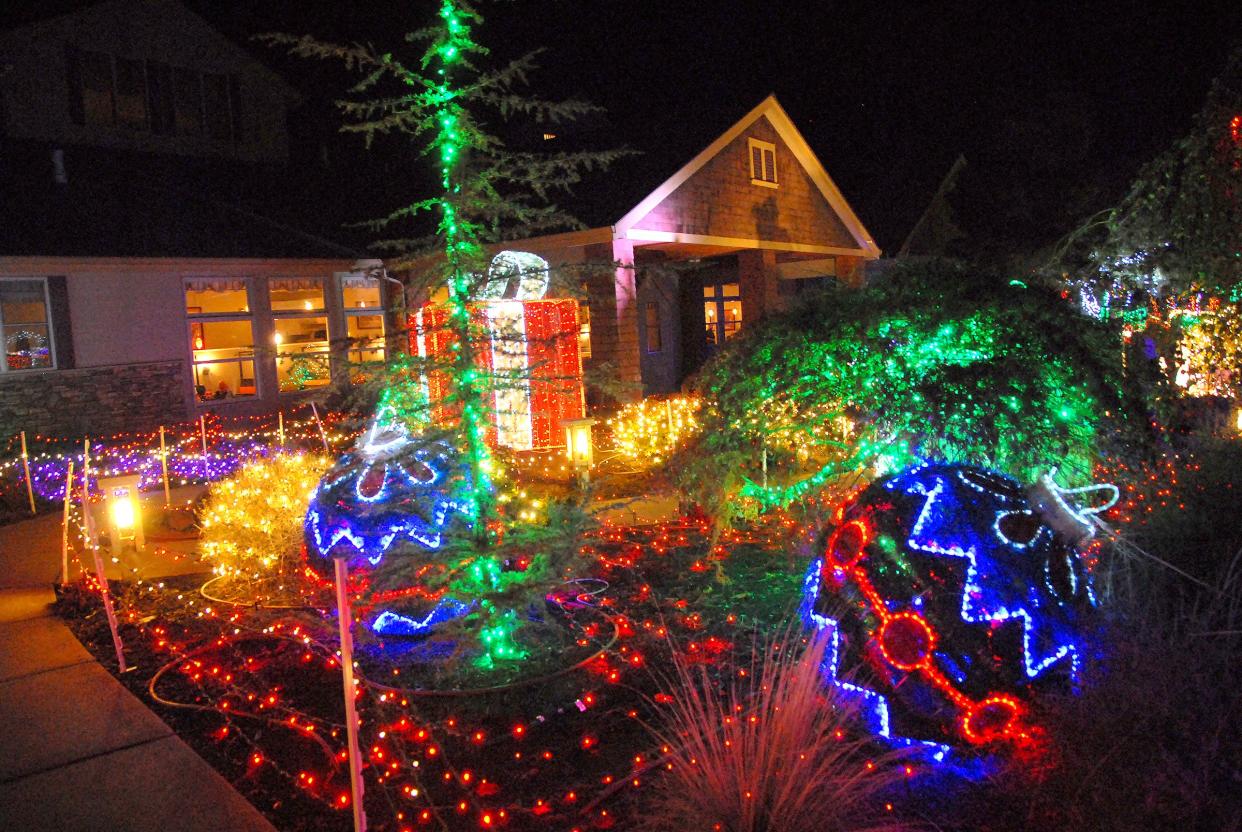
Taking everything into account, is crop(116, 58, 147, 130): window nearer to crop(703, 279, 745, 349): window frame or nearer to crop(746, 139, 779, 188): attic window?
crop(746, 139, 779, 188): attic window

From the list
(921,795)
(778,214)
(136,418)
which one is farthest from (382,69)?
(778,214)

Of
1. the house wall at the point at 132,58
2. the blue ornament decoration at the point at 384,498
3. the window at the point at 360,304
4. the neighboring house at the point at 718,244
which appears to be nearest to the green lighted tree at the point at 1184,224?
the neighboring house at the point at 718,244

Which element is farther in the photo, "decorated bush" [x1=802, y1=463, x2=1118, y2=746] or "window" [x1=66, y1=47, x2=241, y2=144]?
"window" [x1=66, y1=47, x2=241, y2=144]

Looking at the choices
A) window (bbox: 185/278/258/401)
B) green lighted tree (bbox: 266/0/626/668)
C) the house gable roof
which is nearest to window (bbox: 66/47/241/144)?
window (bbox: 185/278/258/401)

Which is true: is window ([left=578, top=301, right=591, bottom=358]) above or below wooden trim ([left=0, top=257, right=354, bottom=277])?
below

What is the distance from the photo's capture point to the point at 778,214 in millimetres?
18203

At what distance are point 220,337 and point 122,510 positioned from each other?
8785 millimetres

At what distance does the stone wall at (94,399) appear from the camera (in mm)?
13477

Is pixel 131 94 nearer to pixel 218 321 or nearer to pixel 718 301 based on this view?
pixel 218 321

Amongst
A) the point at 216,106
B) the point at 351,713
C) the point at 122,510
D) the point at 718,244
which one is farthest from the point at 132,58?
the point at 351,713

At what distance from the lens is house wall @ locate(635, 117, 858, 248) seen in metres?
15.6

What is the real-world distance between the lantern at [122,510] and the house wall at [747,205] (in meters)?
8.25

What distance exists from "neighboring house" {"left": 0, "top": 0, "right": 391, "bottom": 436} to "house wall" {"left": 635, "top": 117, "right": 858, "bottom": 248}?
5.84 metres

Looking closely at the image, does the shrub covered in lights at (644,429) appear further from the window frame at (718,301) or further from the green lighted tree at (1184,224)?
the window frame at (718,301)
